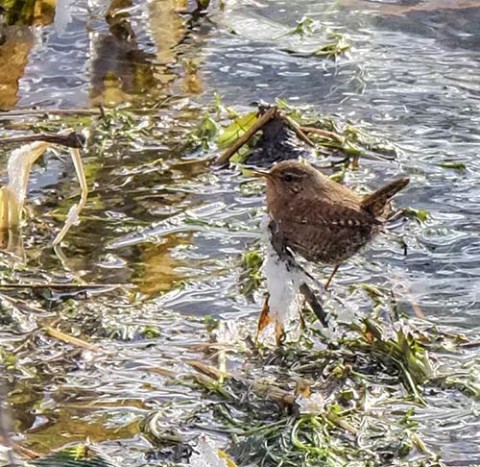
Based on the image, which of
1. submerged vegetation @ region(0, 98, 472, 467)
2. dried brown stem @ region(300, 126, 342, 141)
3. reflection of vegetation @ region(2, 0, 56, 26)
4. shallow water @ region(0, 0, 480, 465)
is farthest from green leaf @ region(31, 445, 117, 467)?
reflection of vegetation @ region(2, 0, 56, 26)

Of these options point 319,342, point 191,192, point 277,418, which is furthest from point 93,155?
point 277,418

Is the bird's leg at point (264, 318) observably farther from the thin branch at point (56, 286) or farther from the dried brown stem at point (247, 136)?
the dried brown stem at point (247, 136)

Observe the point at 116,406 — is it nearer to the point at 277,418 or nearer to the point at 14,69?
the point at 277,418

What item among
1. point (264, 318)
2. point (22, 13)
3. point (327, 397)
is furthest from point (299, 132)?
point (22, 13)

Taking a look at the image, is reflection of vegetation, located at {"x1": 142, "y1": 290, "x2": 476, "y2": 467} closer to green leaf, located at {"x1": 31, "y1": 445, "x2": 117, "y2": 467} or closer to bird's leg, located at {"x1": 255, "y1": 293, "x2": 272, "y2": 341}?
bird's leg, located at {"x1": 255, "y1": 293, "x2": 272, "y2": 341}

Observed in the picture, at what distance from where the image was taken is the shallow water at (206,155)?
5.33m

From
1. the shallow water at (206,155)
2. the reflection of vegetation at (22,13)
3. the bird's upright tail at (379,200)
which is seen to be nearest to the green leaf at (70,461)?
the shallow water at (206,155)

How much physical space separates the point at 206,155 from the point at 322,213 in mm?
1714

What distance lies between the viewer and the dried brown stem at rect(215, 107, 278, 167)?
6684 mm

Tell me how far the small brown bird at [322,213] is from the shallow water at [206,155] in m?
0.36

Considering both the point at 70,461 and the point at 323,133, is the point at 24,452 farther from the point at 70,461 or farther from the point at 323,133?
the point at 323,133

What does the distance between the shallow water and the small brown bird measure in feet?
1.17

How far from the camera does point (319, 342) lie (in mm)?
5004

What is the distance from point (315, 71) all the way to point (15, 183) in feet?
9.48
